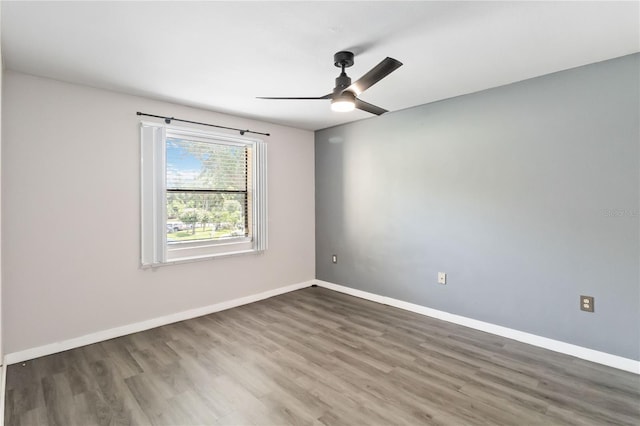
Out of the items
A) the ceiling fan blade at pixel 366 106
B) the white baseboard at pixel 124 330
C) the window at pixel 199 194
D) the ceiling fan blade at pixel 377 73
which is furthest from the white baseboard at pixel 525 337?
the ceiling fan blade at pixel 377 73

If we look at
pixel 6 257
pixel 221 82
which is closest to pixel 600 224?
pixel 221 82

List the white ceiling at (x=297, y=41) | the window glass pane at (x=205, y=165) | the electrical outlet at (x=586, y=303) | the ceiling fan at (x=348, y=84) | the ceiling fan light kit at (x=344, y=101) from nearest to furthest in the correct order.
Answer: the white ceiling at (x=297, y=41) < the ceiling fan at (x=348, y=84) < the ceiling fan light kit at (x=344, y=101) < the electrical outlet at (x=586, y=303) < the window glass pane at (x=205, y=165)

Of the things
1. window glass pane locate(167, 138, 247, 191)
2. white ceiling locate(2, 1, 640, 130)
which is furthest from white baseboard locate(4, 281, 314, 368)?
white ceiling locate(2, 1, 640, 130)

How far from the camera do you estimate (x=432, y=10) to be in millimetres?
1854

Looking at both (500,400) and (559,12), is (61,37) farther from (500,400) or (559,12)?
(500,400)

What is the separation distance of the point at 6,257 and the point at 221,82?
2.27 meters

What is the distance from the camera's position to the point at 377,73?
79.2 inches

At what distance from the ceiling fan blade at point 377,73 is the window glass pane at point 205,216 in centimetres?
236

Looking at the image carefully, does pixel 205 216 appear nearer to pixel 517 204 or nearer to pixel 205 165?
pixel 205 165

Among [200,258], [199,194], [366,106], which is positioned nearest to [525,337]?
[366,106]

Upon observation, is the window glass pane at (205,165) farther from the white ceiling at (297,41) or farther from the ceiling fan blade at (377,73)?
the ceiling fan blade at (377,73)

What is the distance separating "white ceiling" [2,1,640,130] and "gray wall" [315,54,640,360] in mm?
359

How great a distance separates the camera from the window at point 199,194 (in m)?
3.30

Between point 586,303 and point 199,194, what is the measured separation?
3888 millimetres
